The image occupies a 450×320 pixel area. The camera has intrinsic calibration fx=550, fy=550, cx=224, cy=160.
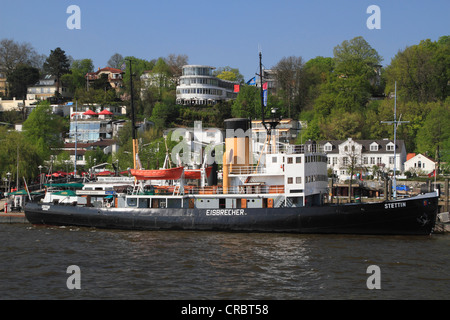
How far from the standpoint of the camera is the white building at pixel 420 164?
71.9 metres

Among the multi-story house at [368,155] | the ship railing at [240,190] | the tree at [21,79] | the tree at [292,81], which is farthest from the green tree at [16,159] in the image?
the tree at [21,79]

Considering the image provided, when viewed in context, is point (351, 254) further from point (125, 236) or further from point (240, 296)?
point (125, 236)

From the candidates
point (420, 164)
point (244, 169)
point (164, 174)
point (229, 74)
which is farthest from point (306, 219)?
point (229, 74)

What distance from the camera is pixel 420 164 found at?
73125 mm

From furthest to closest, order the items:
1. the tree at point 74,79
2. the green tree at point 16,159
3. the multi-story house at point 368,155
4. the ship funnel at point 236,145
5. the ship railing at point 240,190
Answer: the tree at point 74,79, the multi-story house at point 368,155, the green tree at point 16,159, the ship funnel at point 236,145, the ship railing at point 240,190

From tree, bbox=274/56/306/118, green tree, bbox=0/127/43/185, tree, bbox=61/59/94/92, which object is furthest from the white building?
tree, bbox=61/59/94/92

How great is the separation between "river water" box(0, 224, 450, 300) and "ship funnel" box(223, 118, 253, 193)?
18.5ft

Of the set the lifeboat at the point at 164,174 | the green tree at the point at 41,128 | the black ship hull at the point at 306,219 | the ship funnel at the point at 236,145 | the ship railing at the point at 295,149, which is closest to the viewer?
the black ship hull at the point at 306,219

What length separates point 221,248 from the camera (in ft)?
106

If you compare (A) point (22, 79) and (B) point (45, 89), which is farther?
(B) point (45, 89)

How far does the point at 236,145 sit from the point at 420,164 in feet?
135

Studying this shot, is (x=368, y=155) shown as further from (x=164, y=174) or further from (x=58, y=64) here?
(x=58, y=64)

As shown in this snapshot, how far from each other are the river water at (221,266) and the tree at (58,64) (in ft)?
333

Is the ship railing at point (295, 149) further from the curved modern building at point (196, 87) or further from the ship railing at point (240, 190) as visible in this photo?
the curved modern building at point (196, 87)
